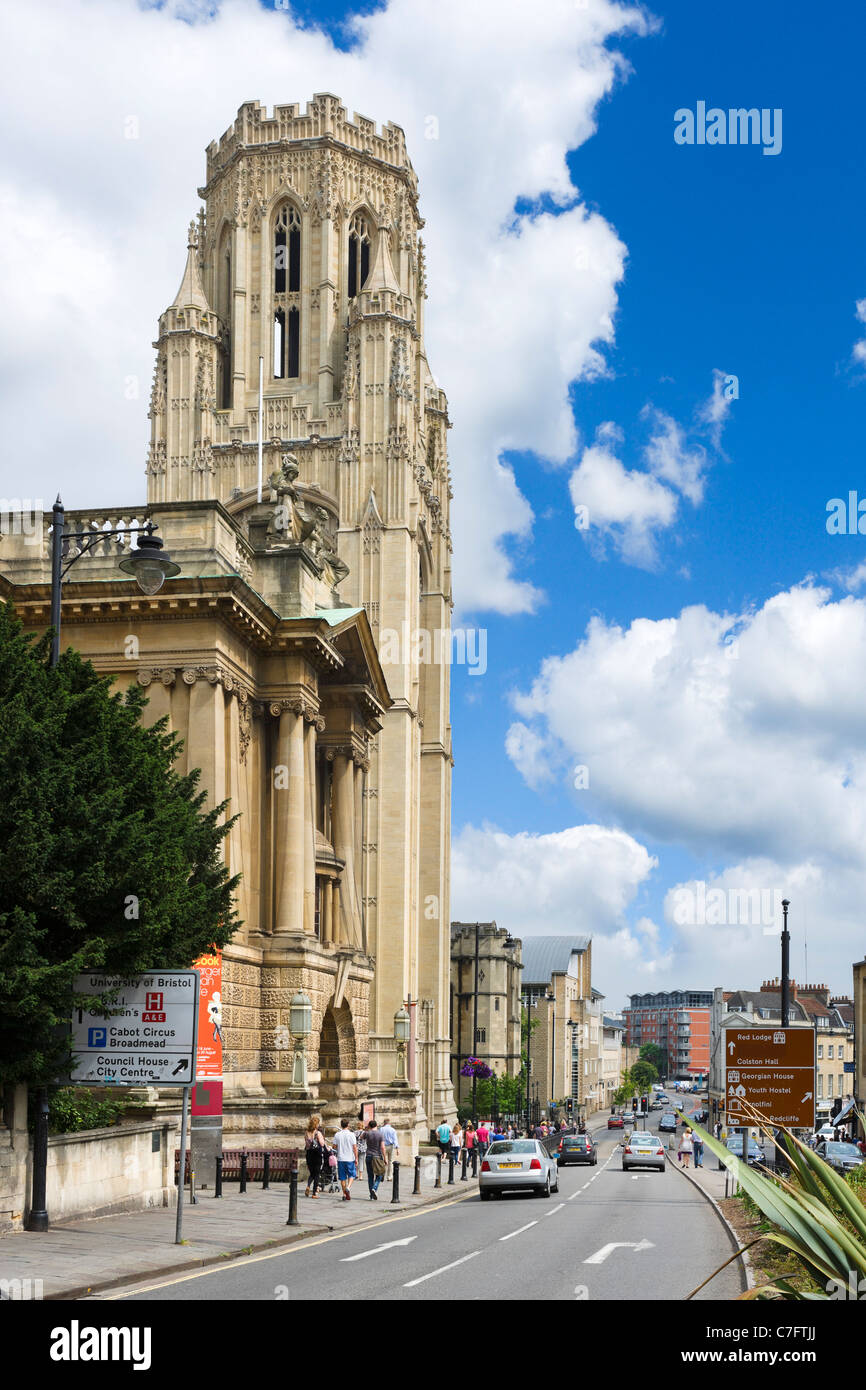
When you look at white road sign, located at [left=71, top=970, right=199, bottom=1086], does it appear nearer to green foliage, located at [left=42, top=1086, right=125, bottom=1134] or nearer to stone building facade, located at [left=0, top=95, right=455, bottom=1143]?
green foliage, located at [left=42, top=1086, right=125, bottom=1134]

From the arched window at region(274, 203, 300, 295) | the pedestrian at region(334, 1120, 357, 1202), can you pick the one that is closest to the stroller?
the pedestrian at region(334, 1120, 357, 1202)

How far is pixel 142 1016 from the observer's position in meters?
19.3

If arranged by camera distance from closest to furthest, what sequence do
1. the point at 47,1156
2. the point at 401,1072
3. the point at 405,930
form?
1. the point at 47,1156
2. the point at 401,1072
3. the point at 405,930

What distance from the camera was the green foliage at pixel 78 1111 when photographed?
22.1 metres

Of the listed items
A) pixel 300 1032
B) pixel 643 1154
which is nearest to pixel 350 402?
pixel 643 1154

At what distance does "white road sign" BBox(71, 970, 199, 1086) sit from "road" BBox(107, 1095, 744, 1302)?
283cm

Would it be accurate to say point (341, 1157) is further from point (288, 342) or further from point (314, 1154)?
point (288, 342)

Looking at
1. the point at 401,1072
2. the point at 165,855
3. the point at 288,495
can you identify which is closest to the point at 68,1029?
the point at 165,855

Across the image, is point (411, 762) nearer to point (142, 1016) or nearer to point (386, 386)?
point (386, 386)

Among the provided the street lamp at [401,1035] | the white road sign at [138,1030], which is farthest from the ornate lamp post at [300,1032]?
the white road sign at [138,1030]

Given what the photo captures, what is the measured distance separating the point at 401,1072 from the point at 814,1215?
46140 millimetres

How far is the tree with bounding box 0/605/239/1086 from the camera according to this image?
60.3 feet

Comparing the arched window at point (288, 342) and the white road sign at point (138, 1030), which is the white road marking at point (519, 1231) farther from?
the arched window at point (288, 342)

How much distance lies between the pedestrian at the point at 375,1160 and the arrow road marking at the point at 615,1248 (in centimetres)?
1039
